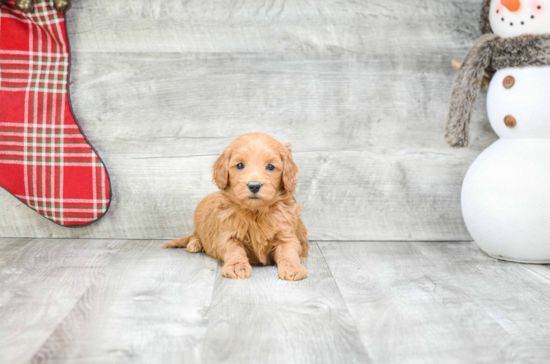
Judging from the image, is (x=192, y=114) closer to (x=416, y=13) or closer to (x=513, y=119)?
(x=416, y=13)

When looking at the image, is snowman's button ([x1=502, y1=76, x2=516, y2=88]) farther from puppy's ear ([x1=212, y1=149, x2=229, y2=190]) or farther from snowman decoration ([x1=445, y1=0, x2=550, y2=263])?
puppy's ear ([x1=212, y1=149, x2=229, y2=190])

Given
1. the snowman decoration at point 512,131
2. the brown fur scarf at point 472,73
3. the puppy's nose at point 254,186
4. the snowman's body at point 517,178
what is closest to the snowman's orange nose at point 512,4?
the snowman decoration at point 512,131

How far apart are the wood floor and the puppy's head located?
275 millimetres

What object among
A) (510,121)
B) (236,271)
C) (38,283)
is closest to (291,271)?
(236,271)

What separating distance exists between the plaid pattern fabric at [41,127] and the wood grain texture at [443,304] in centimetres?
112

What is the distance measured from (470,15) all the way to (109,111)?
5.51ft

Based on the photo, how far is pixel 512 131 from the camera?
186cm

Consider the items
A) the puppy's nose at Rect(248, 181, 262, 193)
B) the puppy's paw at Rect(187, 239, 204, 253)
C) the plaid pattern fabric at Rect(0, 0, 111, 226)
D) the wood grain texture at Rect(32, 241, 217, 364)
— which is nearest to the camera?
the wood grain texture at Rect(32, 241, 217, 364)

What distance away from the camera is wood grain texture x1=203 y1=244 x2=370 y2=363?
1.07 m

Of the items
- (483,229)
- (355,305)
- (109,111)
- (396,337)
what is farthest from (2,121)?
(483,229)

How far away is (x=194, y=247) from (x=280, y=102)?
0.74 m

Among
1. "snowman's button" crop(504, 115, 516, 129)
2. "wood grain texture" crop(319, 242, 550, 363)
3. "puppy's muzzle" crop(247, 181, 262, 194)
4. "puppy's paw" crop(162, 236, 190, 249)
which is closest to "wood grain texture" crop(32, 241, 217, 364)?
"puppy's paw" crop(162, 236, 190, 249)

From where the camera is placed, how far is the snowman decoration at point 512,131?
1756 mm

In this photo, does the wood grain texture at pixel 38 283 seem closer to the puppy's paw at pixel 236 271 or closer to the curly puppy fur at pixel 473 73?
the puppy's paw at pixel 236 271
